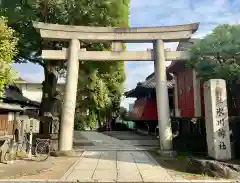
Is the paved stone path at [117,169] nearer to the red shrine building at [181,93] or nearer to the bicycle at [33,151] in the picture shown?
the bicycle at [33,151]

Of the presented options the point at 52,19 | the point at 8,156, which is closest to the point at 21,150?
the point at 8,156

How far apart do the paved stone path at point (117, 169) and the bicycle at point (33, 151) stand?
219cm

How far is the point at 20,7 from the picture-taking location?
19.1 meters

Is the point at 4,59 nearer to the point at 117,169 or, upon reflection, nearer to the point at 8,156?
the point at 8,156

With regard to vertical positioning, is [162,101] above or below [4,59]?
below

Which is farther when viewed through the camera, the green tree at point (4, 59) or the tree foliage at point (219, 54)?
the tree foliage at point (219, 54)

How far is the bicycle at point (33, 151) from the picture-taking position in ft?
45.8

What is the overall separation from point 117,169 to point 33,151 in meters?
6.85

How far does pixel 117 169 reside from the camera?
452 inches

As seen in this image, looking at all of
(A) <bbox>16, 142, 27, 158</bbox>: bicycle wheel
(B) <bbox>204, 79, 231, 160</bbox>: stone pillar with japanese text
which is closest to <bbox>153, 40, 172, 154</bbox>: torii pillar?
(B) <bbox>204, 79, 231, 160</bbox>: stone pillar with japanese text

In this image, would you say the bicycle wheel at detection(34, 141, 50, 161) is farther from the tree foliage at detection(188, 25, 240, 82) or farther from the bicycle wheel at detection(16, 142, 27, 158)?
the tree foliage at detection(188, 25, 240, 82)

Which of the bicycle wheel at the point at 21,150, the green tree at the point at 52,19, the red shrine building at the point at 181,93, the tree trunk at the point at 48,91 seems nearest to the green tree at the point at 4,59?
the bicycle wheel at the point at 21,150

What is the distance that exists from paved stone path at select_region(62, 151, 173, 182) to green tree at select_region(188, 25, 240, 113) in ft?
18.4

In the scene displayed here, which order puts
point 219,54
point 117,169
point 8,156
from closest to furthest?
point 117,169 → point 8,156 → point 219,54
